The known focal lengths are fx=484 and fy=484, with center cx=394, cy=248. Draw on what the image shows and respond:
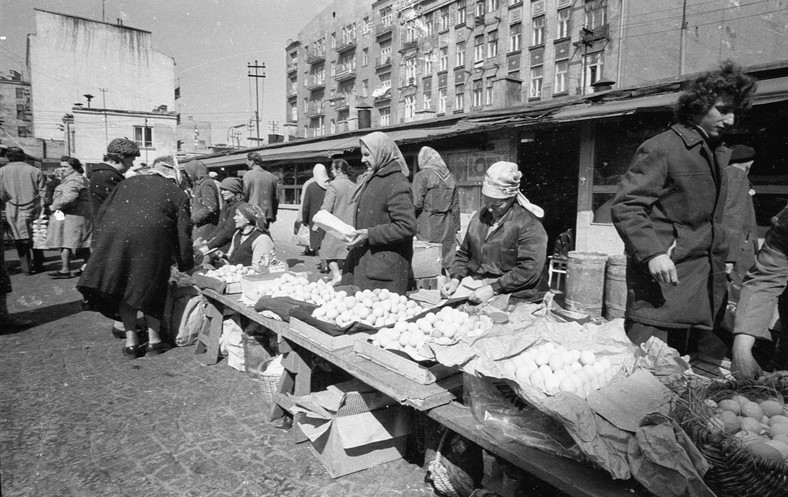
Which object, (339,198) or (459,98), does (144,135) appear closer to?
(459,98)

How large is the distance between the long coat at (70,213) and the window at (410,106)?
100ft

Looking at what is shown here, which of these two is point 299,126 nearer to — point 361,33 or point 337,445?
point 361,33

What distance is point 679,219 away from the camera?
2.56m

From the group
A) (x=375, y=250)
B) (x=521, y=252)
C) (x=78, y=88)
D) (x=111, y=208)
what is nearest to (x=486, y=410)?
(x=521, y=252)

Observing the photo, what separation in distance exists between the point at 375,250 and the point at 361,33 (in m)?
43.5

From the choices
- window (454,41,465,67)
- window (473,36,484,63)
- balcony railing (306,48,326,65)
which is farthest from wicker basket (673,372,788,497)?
balcony railing (306,48,326,65)

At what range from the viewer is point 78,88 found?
36.3 meters

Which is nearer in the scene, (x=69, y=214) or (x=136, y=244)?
(x=136, y=244)

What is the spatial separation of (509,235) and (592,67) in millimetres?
25393

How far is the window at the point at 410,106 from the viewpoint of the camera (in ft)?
122

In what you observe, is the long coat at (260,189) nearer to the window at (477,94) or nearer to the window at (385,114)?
the window at (477,94)

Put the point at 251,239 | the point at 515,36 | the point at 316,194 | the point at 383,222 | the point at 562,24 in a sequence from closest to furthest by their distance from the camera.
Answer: the point at 383,222 < the point at 251,239 < the point at 316,194 < the point at 562,24 < the point at 515,36

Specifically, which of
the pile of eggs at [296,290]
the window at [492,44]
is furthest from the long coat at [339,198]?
the window at [492,44]

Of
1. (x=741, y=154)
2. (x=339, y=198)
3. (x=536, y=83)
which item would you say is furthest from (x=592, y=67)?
(x=741, y=154)
